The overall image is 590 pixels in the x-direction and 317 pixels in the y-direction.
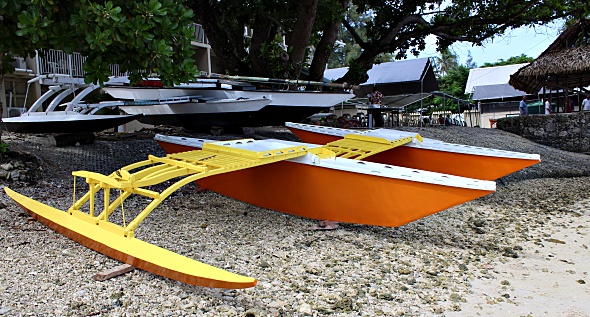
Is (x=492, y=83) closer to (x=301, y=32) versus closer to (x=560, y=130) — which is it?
(x=560, y=130)

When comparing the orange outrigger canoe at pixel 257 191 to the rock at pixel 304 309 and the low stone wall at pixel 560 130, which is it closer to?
the rock at pixel 304 309

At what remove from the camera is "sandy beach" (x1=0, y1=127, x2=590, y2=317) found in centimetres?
248

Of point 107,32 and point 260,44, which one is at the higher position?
point 260,44

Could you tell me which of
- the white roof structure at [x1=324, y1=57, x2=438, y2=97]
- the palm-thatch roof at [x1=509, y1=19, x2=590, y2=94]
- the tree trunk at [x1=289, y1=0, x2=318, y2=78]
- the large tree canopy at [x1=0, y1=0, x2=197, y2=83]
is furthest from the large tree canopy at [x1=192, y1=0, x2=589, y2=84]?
the white roof structure at [x1=324, y1=57, x2=438, y2=97]

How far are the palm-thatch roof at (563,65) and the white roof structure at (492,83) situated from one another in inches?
244

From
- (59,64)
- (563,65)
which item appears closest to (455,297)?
(563,65)

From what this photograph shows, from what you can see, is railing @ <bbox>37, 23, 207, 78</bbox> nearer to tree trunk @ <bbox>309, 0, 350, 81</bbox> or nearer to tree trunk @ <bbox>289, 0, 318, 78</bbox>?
tree trunk @ <bbox>309, 0, 350, 81</bbox>

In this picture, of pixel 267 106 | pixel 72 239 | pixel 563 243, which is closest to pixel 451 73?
pixel 267 106

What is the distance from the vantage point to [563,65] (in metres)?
11.4

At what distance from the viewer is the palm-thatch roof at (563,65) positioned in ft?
37.2

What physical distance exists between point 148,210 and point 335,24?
7019 mm

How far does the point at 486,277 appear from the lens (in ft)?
10.3

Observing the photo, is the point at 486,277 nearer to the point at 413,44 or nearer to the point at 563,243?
the point at 563,243

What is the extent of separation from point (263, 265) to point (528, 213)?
12.2ft
